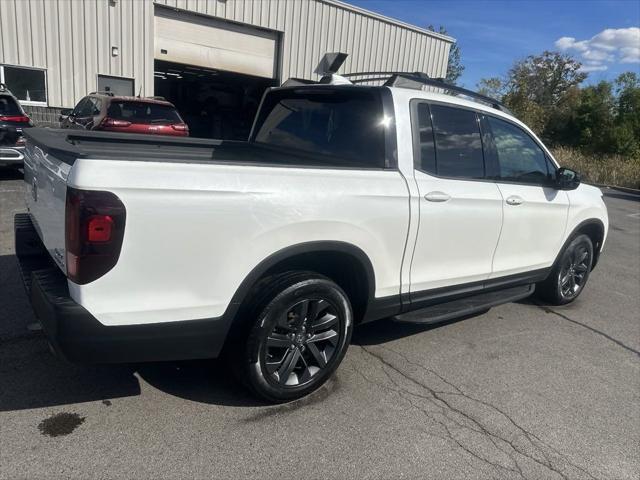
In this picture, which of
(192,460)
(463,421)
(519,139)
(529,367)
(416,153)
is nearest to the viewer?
(192,460)

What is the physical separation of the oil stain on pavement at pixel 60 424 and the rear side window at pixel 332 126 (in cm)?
222

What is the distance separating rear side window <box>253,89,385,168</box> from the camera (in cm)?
354

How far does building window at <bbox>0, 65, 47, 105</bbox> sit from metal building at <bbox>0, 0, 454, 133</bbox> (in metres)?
0.02

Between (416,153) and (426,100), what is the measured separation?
45 centimetres

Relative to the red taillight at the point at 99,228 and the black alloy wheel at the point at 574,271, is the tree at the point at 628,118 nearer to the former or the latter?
the black alloy wheel at the point at 574,271

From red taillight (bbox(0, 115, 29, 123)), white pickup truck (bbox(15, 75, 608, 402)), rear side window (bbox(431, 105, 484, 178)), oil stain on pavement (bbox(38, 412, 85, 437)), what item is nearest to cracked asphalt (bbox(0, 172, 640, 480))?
oil stain on pavement (bbox(38, 412, 85, 437))

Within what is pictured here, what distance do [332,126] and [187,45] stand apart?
14.4 m

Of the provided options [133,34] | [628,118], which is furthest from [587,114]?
[133,34]

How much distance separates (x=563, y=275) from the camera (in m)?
5.34

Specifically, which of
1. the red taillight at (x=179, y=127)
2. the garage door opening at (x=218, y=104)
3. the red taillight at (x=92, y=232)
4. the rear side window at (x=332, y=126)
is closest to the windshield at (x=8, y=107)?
the red taillight at (x=179, y=127)

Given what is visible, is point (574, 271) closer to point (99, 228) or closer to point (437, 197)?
point (437, 197)

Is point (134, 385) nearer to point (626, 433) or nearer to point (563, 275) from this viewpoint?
point (626, 433)

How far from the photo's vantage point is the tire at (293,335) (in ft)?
9.54

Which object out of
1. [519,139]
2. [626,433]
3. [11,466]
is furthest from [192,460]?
[519,139]
